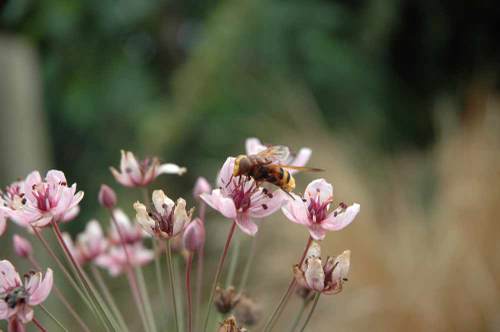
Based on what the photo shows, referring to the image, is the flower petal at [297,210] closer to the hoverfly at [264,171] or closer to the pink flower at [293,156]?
the hoverfly at [264,171]

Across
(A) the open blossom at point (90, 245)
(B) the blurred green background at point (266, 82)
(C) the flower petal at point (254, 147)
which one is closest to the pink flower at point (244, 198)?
(C) the flower petal at point (254, 147)

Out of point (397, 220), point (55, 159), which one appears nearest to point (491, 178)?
point (397, 220)

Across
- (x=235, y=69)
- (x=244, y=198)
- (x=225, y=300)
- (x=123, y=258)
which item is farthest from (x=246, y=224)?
(x=235, y=69)

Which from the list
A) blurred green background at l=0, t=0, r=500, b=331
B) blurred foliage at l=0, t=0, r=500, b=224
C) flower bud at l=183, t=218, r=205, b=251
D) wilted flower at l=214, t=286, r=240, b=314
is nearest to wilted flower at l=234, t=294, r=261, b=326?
Result: wilted flower at l=214, t=286, r=240, b=314

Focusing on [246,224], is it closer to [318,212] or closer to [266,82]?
[318,212]

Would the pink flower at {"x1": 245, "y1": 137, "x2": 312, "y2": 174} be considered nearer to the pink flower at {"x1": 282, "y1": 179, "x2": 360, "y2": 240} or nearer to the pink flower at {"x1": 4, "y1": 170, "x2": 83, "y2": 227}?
the pink flower at {"x1": 282, "y1": 179, "x2": 360, "y2": 240}

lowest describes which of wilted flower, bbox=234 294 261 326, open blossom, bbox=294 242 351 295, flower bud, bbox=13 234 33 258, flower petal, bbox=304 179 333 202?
flower bud, bbox=13 234 33 258
